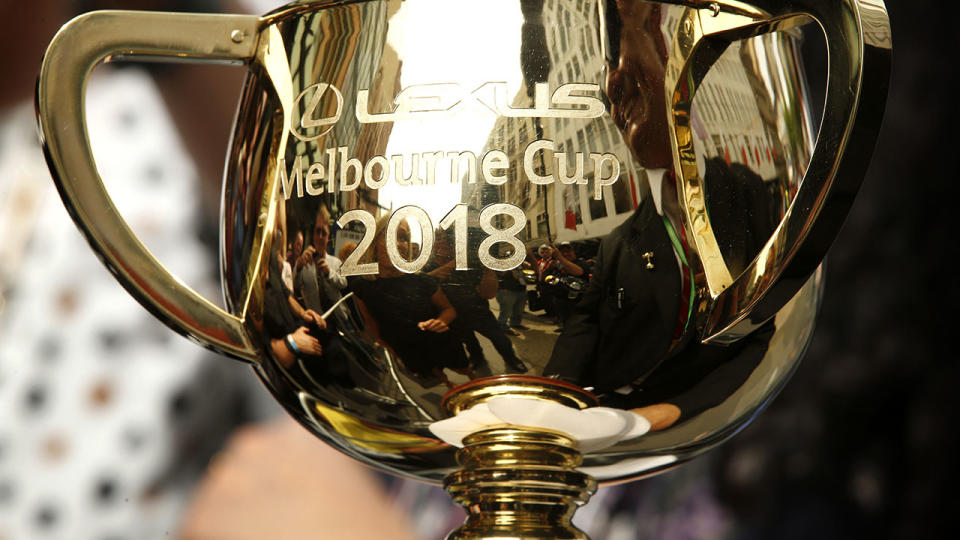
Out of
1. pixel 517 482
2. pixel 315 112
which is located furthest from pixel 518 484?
pixel 315 112

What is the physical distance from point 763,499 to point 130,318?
1.50ft

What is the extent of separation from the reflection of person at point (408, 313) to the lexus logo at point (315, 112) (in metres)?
0.03

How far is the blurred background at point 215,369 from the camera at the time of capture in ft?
2.09

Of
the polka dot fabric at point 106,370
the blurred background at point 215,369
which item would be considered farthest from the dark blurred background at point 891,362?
the polka dot fabric at point 106,370

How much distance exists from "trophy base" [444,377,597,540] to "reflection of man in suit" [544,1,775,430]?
0.04 ft

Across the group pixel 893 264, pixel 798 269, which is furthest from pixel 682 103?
pixel 893 264

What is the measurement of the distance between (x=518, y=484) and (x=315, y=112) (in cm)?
11

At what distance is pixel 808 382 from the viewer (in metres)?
0.71

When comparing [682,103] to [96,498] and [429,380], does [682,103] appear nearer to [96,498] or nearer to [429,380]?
[429,380]

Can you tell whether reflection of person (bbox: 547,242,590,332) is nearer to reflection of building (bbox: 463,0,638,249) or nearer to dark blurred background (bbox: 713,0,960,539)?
reflection of building (bbox: 463,0,638,249)

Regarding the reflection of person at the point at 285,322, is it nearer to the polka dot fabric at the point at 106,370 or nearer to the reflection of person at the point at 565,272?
the reflection of person at the point at 565,272

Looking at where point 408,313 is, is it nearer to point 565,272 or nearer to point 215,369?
point 565,272

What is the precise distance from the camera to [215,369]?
2.19 feet

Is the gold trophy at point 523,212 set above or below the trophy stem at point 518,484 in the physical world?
above
